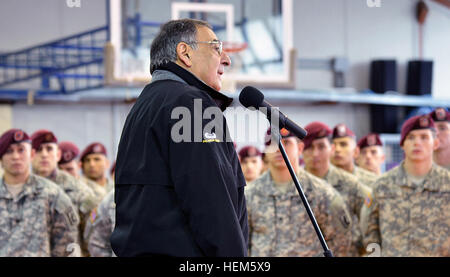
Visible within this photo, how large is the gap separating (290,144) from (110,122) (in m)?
6.43

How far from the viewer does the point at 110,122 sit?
32.3ft

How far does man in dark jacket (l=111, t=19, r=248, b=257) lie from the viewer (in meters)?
1.54


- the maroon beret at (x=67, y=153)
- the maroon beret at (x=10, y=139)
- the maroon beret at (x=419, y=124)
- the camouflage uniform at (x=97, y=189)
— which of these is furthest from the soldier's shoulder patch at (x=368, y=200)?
the maroon beret at (x=67, y=153)

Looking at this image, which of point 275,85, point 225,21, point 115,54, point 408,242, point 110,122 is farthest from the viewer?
point 110,122

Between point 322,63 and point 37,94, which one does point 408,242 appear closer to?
point 37,94

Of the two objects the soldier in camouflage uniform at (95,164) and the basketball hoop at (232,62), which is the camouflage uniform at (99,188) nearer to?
the soldier in camouflage uniform at (95,164)

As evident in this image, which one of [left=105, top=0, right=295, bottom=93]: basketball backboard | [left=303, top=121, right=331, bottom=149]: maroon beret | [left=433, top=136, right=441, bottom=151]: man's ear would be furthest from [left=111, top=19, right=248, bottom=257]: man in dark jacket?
[left=105, top=0, right=295, bottom=93]: basketball backboard

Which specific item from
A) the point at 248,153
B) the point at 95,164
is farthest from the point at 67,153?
the point at 248,153

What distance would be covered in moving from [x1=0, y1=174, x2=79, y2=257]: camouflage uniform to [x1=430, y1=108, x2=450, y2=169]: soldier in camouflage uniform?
2288 millimetres

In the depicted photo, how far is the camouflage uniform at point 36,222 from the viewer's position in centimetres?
388

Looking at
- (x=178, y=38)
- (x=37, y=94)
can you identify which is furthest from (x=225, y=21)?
(x=178, y=38)

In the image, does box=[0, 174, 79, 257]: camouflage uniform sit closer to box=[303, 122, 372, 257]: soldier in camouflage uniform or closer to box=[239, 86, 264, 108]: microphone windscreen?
box=[303, 122, 372, 257]: soldier in camouflage uniform

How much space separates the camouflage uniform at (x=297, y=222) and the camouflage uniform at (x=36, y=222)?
113 cm
